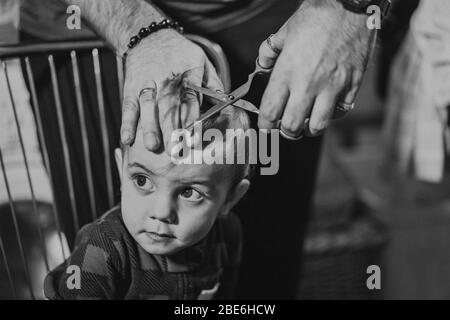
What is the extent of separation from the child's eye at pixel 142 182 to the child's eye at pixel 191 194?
0.04 m

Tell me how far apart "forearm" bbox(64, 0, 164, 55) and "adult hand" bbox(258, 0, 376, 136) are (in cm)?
14

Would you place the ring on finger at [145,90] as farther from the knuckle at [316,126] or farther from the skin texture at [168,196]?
the knuckle at [316,126]

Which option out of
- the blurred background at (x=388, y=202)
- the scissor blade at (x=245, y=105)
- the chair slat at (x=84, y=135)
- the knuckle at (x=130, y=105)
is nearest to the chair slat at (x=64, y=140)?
the chair slat at (x=84, y=135)

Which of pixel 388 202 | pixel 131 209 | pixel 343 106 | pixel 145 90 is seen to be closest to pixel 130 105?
pixel 145 90

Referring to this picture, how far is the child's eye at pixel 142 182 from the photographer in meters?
0.66

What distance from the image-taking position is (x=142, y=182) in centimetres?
67

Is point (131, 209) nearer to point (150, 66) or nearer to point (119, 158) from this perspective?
point (119, 158)

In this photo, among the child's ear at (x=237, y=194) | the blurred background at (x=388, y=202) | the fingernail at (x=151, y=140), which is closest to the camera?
the fingernail at (x=151, y=140)

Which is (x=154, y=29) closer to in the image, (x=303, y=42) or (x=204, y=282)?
(x=303, y=42)

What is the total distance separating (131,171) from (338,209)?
2.69 feet

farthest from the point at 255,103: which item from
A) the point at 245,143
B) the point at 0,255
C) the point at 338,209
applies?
the point at 338,209

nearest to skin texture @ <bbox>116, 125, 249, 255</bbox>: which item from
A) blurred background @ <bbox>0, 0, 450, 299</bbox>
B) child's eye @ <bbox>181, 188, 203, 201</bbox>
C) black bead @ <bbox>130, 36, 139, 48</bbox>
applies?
child's eye @ <bbox>181, 188, 203, 201</bbox>

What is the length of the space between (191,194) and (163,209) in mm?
35

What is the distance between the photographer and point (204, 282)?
77 cm
